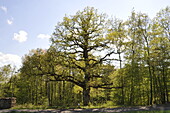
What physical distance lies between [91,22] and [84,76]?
8.08 m

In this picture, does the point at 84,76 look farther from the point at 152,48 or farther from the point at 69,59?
the point at 152,48

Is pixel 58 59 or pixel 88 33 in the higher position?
pixel 88 33

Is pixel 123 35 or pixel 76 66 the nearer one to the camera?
pixel 123 35

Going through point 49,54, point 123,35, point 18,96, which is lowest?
point 18,96

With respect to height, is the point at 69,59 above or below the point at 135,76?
above

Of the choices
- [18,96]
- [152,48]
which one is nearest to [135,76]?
[152,48]

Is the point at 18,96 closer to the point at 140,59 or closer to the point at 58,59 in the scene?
the point at 58,59

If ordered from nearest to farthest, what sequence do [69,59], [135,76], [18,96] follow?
[135,76] < [69,59] < [18,96]

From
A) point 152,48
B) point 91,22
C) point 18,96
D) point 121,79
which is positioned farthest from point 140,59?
point 18,96

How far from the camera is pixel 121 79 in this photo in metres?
21.8

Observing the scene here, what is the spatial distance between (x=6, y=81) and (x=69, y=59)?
1202 inches

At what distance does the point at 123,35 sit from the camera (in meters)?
21.0

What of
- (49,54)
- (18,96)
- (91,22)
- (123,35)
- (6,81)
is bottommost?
(18,96)

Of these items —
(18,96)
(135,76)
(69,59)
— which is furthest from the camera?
(18,96)
